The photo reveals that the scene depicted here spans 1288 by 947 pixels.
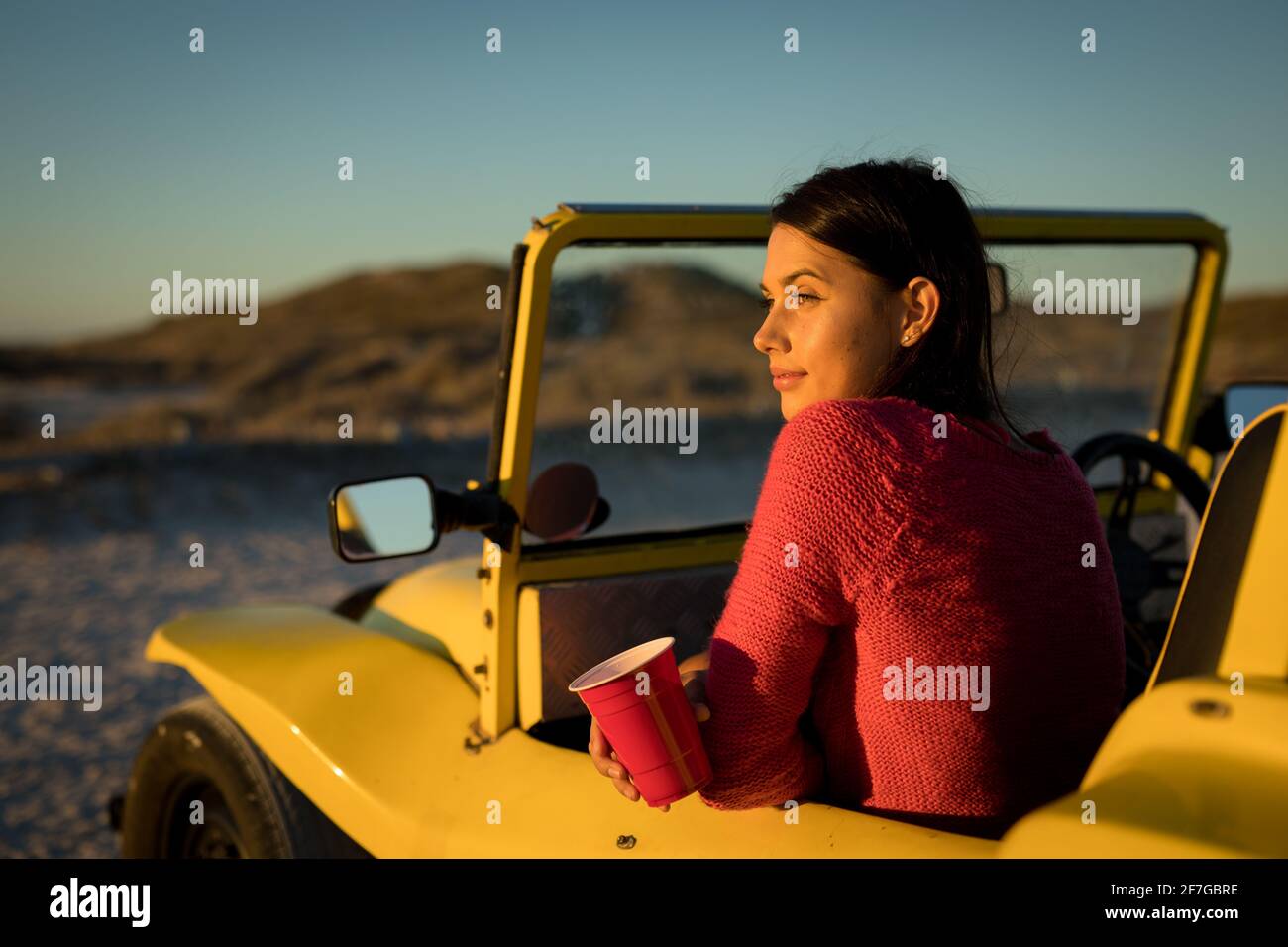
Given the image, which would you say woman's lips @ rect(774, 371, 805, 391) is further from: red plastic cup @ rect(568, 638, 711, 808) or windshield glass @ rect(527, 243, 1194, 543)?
red plastic cup @ rect(568, 638, 711, 808)

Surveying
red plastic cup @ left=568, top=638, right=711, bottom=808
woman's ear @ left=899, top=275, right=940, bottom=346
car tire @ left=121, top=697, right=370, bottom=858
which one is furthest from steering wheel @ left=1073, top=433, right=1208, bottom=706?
car tire @ left=121, top=697, right=370, bottom=858

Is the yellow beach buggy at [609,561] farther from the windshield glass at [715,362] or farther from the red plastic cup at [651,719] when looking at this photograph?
the red plastic cup at [651,719]

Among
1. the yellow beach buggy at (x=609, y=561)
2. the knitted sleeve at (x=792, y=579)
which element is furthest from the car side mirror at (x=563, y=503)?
the knitted sleeve at (x=792, y=579)

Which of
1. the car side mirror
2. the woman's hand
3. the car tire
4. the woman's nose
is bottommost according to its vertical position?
the car tire

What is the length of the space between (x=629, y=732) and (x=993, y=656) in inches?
19.2

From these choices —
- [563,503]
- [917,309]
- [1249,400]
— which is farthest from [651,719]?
[1249,400]

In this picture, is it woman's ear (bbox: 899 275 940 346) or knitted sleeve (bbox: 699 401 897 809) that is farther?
woman's ear (bbox: 899 275 940 346)

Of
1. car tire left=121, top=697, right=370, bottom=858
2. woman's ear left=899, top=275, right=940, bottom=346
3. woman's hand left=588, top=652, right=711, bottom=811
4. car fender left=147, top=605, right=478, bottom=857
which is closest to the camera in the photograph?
woman's hand left=588, top=652, right=711, bottom=811

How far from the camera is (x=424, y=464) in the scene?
15.8 m

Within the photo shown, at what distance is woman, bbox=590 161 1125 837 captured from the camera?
60.0 inches

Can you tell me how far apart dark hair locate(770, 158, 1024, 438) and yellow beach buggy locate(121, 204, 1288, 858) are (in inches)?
10.1

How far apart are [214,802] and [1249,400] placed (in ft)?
9.94
